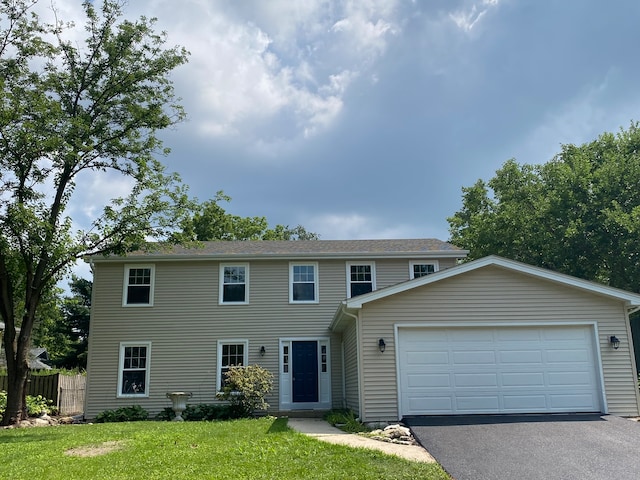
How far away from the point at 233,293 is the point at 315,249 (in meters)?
2.93

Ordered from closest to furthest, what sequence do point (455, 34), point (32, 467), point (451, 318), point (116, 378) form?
point (32, 467) < point (451, 318) < point (455, 34) < point (116, 378)

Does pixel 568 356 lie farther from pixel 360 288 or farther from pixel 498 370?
pixel 360 288

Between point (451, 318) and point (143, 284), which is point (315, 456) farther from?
point (143, 284)

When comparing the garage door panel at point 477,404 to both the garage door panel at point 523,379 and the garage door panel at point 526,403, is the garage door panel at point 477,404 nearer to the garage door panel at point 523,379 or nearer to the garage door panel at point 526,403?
the garage door panel at point 526,403

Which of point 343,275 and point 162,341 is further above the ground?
point 343,275

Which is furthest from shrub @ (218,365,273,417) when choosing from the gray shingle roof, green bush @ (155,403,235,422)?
the gray shingle roof

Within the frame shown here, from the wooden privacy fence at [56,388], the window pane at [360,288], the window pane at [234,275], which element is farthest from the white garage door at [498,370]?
the wooden privacy fence at [56,388]

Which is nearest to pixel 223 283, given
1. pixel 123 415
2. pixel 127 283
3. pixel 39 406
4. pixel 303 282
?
pixel 303 282

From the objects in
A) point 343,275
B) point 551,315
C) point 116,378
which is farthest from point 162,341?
point 551,315

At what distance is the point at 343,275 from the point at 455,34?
299 inches

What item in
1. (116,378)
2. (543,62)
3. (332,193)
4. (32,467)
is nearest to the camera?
(32,467)

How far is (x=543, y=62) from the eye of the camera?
46.5 feet

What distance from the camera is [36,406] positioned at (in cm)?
1544

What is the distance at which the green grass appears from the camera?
6675 millimetres
